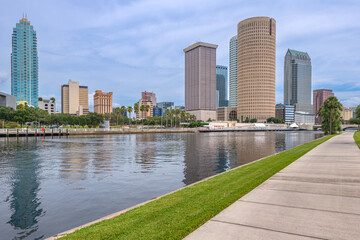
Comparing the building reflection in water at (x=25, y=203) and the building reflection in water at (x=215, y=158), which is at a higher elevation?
the building reflection in water at (x=25, y=203)

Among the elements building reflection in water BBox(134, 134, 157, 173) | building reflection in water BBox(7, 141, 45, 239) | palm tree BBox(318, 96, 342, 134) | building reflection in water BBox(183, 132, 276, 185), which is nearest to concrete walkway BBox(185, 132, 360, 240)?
building reflection in water BBox(7, 141, 45, 239)

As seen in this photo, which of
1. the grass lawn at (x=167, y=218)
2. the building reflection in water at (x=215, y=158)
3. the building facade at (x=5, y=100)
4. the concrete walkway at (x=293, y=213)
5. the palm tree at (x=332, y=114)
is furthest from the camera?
the building facade at (x=5, y=100)

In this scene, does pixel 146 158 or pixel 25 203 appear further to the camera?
pixel 146 158

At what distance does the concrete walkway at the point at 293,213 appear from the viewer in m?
6.27

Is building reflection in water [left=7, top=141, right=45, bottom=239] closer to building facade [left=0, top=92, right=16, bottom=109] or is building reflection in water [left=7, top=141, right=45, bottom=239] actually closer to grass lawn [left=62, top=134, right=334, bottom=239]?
grass lawn [left=62, top=134, right=334, bottom=239]

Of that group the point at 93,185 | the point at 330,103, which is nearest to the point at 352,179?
the point at 93,185

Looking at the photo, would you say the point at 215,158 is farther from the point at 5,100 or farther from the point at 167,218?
the point at 5,100

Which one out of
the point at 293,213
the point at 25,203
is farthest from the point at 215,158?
the point at 293,213

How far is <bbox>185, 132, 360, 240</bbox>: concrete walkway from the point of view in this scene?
20.6ft

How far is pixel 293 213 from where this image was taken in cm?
767

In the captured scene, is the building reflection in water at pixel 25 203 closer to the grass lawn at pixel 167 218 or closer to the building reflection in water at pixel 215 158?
the grass lawn at pixel 167 218

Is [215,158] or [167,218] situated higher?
[167,218]

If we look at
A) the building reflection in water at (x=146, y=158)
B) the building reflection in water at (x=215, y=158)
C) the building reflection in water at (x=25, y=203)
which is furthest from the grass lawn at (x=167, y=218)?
the building reflection in water at (x=146, y=158)

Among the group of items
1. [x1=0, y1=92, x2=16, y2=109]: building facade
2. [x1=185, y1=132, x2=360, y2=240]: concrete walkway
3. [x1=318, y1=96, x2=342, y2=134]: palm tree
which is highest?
[x1=0, y1=92, x2=16, y2=109]: building facade
